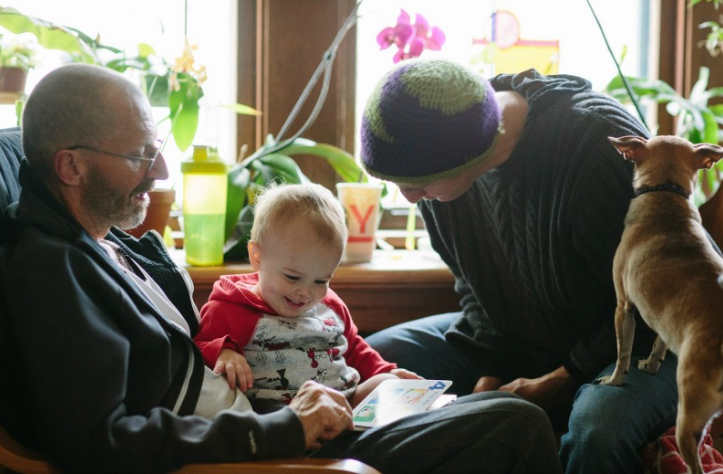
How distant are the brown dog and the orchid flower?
1033mm

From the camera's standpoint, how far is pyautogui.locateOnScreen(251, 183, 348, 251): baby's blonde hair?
155cm

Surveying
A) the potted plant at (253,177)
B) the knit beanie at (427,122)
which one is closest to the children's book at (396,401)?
the knit beanie at (427,122)

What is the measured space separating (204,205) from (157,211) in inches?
5.4

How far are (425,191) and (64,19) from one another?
54.9 inches

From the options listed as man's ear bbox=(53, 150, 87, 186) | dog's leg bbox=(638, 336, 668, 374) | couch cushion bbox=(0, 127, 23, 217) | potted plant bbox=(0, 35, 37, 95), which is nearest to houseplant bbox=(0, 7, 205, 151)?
potted plant bbox=(0, 35, 37, 95)

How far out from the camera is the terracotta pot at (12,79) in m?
2.10

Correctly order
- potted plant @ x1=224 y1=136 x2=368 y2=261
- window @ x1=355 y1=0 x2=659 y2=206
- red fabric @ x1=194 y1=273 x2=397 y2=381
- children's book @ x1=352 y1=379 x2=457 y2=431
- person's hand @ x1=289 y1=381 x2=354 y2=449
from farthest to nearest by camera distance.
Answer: window @ x1=355 y1=0 x2=659 y2=206, potted plant @ x1=224 y1=136 x2=368 y2=261, red fabric @ x1=194 y1=273 x2=397 y2=381, children's book @ x1=352 y1=379 x2=457 y2=431, person's hand @ x1=289 y1=381 x2=354 y2=449

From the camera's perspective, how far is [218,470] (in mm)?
1153

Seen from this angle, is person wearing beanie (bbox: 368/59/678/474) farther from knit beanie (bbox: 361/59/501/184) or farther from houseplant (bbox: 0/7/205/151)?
houseplant (bbox: 0/7/205/151)

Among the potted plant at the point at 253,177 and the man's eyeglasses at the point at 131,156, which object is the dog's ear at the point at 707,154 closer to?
the man's eyeglasses at the point at 131,156

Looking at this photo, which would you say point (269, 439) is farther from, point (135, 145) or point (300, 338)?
point (135, 145)

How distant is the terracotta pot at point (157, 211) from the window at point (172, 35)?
18 cm

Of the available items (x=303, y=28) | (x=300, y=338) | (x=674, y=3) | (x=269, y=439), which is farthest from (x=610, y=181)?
(x=674, y=3)

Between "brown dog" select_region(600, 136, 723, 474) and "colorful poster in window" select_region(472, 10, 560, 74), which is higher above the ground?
"colorful poster in window" select_region(472, 10, 560, 74)
